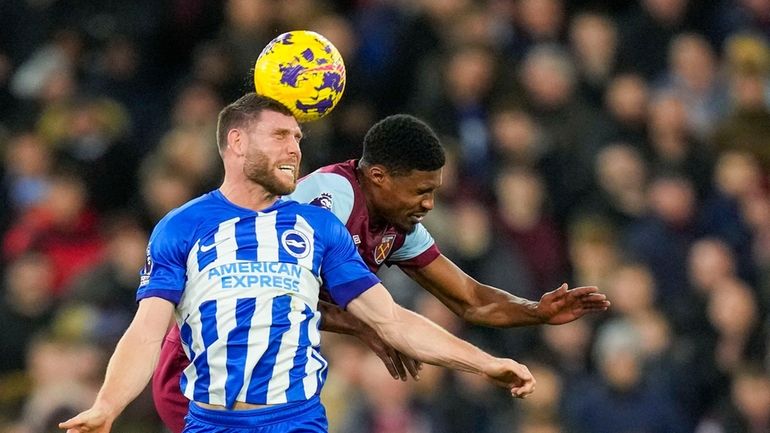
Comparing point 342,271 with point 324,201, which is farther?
point 324,201

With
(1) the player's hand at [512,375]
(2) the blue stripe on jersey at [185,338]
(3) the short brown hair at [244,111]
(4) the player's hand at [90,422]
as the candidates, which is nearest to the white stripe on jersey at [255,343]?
(2) the blue stripe on jersey at [185,338]

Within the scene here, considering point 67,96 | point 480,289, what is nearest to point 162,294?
point 480,289

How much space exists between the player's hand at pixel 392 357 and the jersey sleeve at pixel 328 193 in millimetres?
439

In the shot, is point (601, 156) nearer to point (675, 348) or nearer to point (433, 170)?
point (675, 348)

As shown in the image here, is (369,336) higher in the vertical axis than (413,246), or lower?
lower

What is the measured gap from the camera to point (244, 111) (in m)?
5.98

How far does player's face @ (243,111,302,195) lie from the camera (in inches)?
231

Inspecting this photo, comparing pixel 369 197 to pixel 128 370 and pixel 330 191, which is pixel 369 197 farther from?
pixel 128 370

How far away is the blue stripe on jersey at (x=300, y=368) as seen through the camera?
19.2 feet

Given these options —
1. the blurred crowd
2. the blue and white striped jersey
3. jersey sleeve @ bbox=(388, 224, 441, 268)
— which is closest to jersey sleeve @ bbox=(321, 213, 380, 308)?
the blue and white striped jersey

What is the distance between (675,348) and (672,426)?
0.53 m

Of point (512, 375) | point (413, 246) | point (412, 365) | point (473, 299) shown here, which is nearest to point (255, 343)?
point (412, 365)

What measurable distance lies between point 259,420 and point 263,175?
0.84 m

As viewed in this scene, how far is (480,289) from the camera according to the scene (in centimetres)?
703
